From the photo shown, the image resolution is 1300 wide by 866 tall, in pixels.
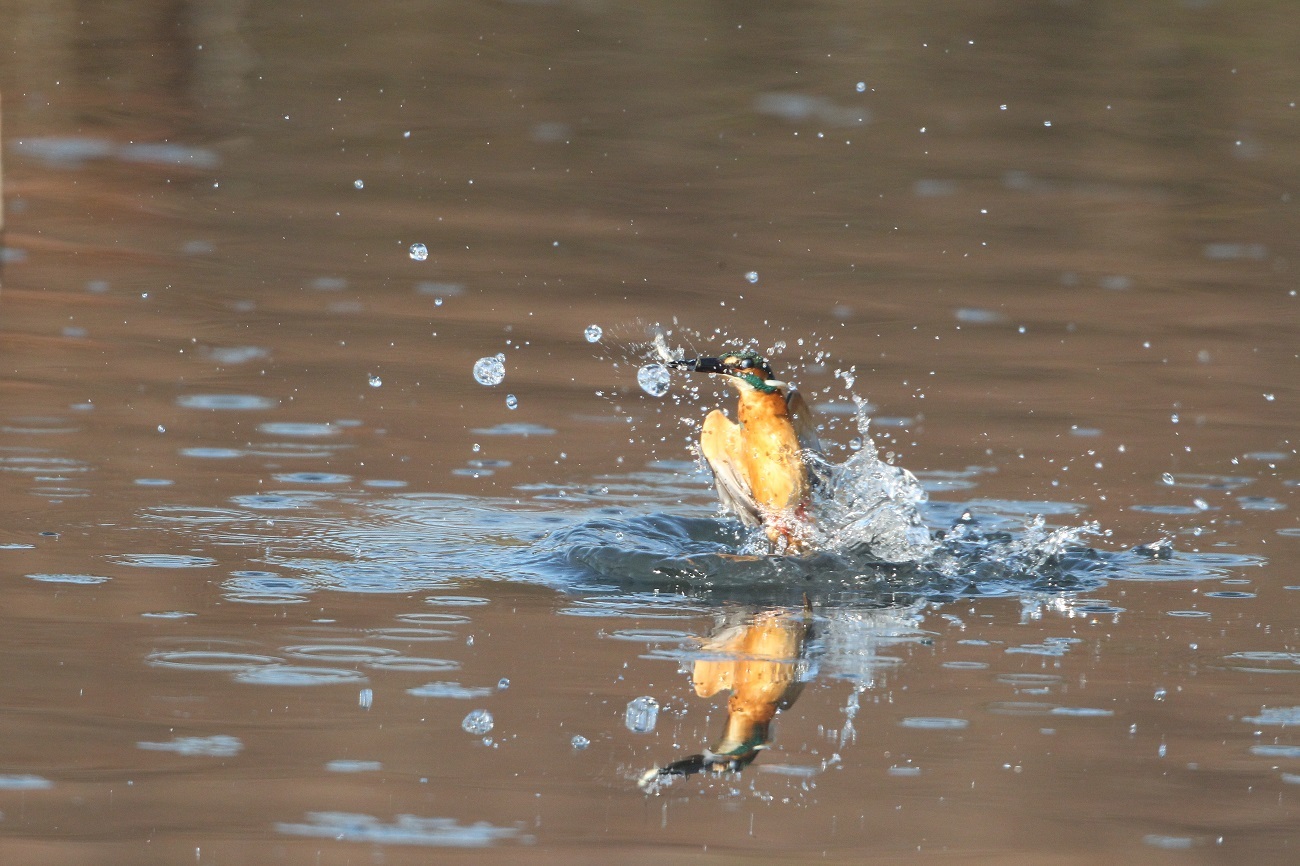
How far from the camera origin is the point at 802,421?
6.38 metres

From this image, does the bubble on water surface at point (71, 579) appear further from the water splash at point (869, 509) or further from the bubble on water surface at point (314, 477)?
the water splash at point (869, 509)

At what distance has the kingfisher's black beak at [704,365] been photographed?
627 cm

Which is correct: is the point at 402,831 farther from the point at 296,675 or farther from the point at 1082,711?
the point at 1082,711

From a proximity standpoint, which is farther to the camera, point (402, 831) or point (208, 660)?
point (208, 660)

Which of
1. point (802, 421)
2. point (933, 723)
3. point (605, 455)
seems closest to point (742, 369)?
point (802, 421)

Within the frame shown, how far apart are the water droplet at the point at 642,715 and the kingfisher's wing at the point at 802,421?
197 centimetres

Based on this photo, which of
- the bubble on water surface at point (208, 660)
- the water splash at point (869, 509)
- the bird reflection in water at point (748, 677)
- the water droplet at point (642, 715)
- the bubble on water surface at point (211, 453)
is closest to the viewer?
the bird reflection in water at point (748, 677)

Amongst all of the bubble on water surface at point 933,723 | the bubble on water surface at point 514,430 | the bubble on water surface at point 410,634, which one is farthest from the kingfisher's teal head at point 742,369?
the bubble on water surface at point 933,723

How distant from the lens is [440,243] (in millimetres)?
10438

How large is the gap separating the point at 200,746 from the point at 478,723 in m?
0.59

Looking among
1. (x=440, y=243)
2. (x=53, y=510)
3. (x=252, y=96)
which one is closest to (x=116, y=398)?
(x=53, y=510)

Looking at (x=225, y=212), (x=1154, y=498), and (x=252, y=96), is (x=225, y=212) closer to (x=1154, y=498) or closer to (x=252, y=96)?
(x=252, y=96)

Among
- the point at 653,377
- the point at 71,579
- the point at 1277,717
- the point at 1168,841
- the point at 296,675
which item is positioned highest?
the point at 653,377

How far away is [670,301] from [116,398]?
115 inches
